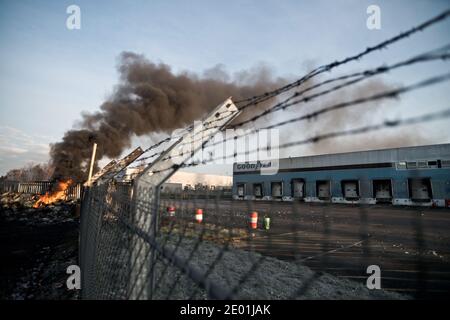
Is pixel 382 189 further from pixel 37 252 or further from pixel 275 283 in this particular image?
pixel 37 252

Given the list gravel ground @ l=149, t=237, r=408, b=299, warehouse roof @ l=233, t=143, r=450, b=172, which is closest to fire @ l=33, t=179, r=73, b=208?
gravel ground @ l=149, t=237, r=408, b=299

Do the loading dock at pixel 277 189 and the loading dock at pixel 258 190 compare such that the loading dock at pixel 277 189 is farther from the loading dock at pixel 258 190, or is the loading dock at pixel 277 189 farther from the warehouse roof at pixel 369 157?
the warehouse roof at pixel 369 157

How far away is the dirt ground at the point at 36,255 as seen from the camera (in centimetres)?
522

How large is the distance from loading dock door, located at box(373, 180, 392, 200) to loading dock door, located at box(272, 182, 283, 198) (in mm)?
10649

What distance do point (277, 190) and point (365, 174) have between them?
10.7m

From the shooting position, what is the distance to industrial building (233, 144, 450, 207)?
23.9 m

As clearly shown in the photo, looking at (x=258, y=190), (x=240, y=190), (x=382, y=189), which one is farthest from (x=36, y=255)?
(x=240, y=190)

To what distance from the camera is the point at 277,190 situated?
3412cm

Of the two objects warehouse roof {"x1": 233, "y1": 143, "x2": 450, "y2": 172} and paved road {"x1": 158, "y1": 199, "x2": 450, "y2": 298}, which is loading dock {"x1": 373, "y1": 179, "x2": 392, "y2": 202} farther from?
paved road {"x1": 158, "y1": 199, "x2": 450, "y2": 298}

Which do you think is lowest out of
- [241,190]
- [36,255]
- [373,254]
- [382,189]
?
[36,255]

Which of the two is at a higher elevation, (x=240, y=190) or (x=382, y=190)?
(x=382, y=190)
